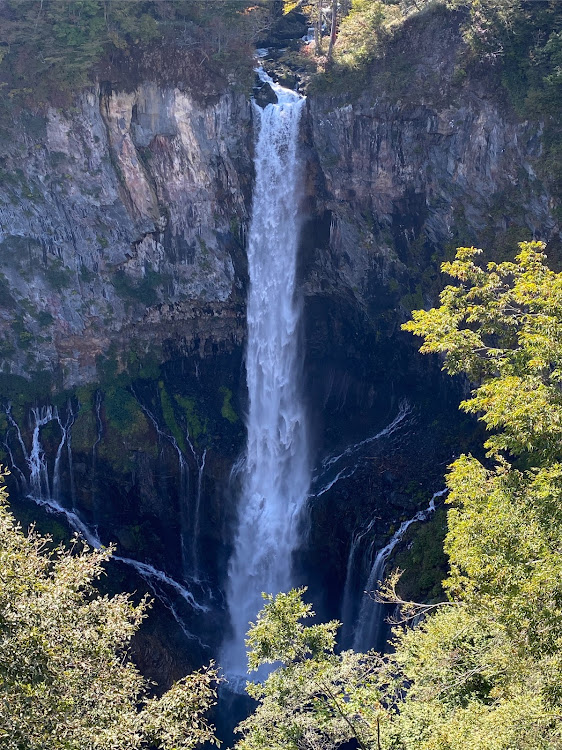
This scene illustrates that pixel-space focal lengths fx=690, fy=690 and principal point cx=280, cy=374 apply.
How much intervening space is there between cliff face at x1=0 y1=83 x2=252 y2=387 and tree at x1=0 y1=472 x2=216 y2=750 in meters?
15.4

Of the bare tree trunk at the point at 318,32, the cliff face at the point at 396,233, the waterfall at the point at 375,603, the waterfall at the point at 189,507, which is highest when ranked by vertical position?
the bare tree trunk at the point at 318,32

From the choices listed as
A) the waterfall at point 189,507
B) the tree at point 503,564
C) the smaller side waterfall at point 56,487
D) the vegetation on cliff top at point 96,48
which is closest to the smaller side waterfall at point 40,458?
the smaller side waterfall at point 56,487

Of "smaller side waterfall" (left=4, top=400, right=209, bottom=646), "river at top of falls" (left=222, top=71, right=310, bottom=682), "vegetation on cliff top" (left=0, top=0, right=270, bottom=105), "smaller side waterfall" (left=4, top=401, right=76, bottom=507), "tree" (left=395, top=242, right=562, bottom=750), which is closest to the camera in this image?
"tree" (left=395, top=242, right=562, bottom=750)

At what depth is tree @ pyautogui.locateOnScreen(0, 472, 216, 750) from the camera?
7.05 meters

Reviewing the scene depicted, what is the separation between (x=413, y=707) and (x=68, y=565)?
5.42m

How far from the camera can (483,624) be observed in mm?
10203

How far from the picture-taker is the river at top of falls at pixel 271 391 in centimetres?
2152

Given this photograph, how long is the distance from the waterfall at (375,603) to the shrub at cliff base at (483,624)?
220 inches

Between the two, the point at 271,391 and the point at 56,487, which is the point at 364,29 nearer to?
the point at 271,391

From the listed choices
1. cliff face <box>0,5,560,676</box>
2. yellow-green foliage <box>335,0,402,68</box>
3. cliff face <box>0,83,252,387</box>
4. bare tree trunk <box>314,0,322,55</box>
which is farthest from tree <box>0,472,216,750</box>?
bare tree trunk <box>314,0,322,55</box>

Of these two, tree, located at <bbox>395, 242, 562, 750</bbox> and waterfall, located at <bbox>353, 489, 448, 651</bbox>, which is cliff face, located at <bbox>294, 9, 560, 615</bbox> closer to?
waterfall, located at <bbox>353, 489, 448, 651</bbox>

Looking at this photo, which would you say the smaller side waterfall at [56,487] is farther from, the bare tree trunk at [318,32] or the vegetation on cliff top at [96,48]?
the bare tree trunk at [318,32]

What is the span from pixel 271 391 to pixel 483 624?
1438 centimetres

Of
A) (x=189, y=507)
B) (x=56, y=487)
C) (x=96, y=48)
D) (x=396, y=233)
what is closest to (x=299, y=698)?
(x=189, y=507)
